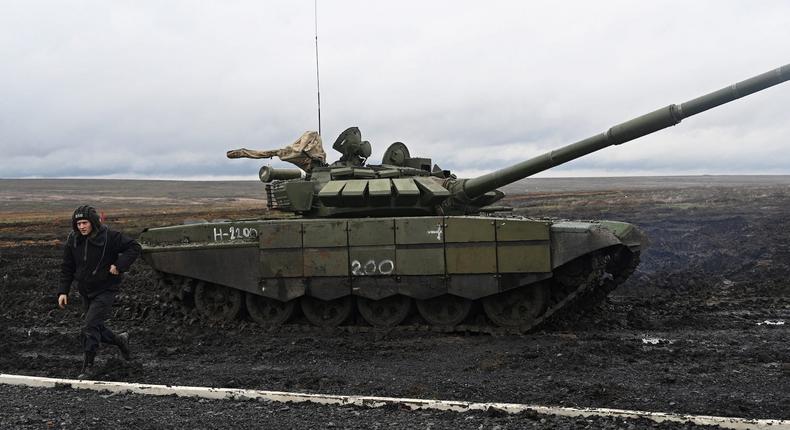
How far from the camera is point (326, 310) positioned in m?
12.3

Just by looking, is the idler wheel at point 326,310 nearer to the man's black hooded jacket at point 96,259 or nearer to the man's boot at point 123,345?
the man's boot at point 123,345

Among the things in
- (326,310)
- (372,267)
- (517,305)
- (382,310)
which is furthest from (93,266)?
(517,305)

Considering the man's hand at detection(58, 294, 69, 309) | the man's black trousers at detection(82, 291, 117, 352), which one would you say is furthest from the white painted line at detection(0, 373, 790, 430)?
the man's hand at detection(58, 294, 69, 309)

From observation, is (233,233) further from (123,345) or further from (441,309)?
(441,309)

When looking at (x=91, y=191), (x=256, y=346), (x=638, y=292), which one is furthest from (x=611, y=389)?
(x=91, y=191)

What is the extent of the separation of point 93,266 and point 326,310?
429 cm

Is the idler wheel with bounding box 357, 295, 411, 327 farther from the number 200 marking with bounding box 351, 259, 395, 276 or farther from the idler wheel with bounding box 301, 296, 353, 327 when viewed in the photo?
the number 200 marking with bounding box 351, 259, 395, 276

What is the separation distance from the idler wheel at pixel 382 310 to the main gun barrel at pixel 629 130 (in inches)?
82.3

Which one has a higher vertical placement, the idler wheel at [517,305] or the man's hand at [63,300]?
the man's hand at [63,300]

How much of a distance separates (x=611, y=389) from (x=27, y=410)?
17.4ft

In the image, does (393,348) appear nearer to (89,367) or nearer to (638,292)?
(89,367)

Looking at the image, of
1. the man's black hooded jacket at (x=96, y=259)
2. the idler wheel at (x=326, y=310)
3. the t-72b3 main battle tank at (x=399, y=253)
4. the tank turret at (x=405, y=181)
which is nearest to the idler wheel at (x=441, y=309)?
the t-72b3 main battle tank at (x=399, y=253)

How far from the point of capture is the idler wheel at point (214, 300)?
500 inches

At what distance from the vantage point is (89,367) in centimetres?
883
